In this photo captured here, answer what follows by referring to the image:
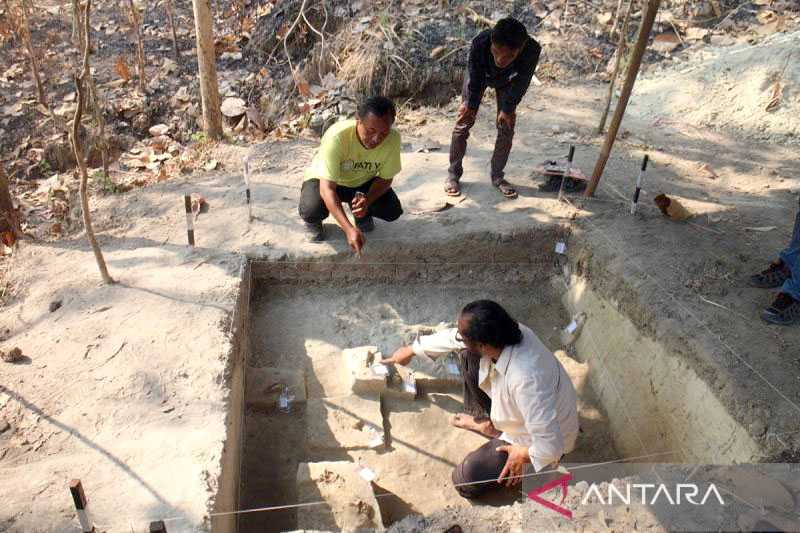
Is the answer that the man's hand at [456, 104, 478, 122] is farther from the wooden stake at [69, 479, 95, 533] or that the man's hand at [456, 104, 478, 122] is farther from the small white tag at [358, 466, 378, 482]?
the wooden stake at [69, 479, 95, 533]

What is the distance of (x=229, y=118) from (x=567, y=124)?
4.29 meters

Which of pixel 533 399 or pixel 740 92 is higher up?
pixel 740 92

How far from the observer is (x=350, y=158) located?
416 cm

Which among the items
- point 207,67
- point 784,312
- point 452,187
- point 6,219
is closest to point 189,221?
point 6,219

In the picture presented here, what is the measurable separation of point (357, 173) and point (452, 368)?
158 centimetres

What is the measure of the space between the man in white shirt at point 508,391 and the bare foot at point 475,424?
144 mm

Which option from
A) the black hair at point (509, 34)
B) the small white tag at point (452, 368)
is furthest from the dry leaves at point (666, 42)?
the small white tag at point (452, 368)

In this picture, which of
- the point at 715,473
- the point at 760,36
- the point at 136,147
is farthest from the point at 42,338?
the point at 760,36

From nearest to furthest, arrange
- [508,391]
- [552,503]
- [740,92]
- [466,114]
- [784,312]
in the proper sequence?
1. [552,503]
2. [508,391]
3. [784,312]
4. [466,114]
5. [740,92]

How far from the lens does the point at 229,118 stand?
7590mm

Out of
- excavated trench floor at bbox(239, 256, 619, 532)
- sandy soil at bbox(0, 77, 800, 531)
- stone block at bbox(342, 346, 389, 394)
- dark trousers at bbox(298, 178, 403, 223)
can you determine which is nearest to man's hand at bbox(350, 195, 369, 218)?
dark trousers at bbox(298, 178, 403, 223)

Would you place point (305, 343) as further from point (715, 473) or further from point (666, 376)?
point (715, 473)

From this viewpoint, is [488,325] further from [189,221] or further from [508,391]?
[189,221]

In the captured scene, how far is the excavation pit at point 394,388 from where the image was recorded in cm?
315
